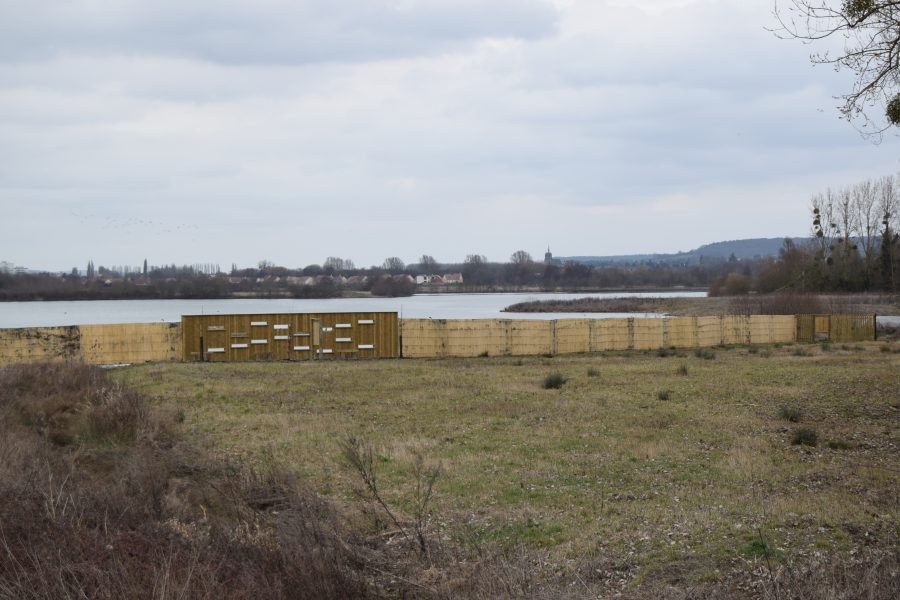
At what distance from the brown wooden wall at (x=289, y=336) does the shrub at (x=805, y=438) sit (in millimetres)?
22675

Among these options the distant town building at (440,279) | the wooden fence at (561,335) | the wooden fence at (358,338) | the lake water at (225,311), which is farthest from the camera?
the distant town building at (440,279)

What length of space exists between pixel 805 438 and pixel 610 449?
11.0ft

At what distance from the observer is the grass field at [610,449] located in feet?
29.8

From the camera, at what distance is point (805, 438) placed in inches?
575

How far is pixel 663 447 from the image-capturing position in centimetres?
1449

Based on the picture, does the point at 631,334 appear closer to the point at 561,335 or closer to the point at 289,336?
the point at 561,335

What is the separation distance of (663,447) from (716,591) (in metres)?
7.34

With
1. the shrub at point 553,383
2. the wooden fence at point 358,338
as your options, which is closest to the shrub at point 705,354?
the wooden fence at point 358,338

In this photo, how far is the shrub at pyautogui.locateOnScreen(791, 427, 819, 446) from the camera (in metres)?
14.6

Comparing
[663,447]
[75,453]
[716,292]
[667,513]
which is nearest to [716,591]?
[667,513]

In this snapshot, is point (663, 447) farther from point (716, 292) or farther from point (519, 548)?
point (716, 292)

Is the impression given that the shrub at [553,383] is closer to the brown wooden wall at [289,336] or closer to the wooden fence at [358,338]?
the wooden fence at [358,338]

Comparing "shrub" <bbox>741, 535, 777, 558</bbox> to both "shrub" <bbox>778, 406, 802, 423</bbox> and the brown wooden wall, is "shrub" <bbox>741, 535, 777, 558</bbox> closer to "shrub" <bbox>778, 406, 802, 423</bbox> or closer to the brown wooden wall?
"shrub" <bbox>778, 406, 802, 423</bbox>

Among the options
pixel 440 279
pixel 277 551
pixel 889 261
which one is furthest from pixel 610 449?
pixel 440 279
